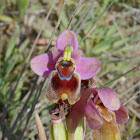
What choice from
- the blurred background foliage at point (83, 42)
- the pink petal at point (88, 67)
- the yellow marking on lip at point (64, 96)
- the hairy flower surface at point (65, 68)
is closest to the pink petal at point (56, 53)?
the hairy flower surface at point (65, 68)

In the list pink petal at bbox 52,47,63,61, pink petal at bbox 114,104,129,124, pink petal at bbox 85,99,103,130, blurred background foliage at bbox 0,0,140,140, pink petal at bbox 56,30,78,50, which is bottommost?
blurred background foliage at bbox 0,0,140,140

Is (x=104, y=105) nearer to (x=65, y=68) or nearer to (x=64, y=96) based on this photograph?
(x=64, y=96)

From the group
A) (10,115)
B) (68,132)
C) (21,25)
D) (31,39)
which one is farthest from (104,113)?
(21,25)

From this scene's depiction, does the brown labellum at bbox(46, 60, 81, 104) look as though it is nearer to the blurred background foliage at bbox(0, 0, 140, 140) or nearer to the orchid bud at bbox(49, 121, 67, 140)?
the orchid bud at bbox(49, 121, 67, 140)

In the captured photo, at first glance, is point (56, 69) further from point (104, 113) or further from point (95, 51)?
point (95, 51)

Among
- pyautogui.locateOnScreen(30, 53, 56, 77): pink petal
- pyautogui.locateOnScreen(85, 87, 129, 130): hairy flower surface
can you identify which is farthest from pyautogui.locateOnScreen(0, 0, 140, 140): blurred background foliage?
pyautogui.locateOnScreen(85, 87, 129, 130): hairy flower surface

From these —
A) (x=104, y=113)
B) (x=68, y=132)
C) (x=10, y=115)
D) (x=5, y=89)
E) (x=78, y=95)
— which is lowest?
(x=10, y=115)
